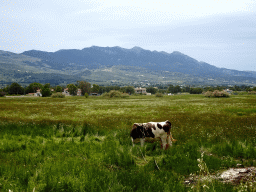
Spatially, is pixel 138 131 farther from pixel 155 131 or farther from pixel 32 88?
pixel 32 88

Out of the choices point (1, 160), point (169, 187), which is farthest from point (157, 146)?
point (1, 160)

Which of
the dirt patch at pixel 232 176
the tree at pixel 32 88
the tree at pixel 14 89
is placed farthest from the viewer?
the tree at pixel 32 88

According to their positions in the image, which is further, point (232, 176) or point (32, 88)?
point (32, 88)

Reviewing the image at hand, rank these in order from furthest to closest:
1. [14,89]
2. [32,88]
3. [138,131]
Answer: [32,88] < [14,89] < [138,131]

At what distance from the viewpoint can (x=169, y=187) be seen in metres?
5.55

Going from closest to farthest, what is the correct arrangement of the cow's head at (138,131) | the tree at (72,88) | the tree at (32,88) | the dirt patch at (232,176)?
1. the dirt patch at (232,176)
2. the cow's head at (138,131)
3. the tree at (32,88)
4. the tree at (72,88)

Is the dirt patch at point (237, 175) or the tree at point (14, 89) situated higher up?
the dirt patch at point (237, 175)

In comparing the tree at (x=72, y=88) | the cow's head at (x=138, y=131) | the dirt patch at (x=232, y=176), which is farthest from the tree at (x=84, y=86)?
the dirt patch at (x=232, y=176)

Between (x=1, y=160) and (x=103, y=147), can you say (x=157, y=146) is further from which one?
(x=1, y=160)

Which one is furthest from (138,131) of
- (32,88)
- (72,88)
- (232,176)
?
(32,88)

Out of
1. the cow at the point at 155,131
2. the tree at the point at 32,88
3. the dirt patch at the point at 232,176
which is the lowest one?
the tree at the point at 32,88

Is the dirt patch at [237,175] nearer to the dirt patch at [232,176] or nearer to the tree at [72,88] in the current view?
the dirt patch at [232,176]

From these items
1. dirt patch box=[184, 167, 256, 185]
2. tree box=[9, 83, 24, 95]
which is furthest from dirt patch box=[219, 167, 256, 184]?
tree box=[9, 83, 24, 95]

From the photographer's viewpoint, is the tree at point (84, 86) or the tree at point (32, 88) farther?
the tree at point (84, 86)
